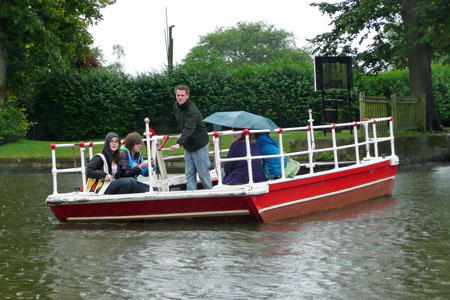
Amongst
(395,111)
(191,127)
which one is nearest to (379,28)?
(395,111)

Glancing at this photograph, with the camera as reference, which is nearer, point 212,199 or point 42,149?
point 212,199

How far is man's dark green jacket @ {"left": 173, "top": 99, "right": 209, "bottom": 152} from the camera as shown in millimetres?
10289

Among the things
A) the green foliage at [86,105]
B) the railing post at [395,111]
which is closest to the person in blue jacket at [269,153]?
the railing post at [395,111]

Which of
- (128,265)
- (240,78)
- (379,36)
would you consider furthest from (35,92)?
(128,265)

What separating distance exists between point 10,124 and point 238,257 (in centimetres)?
2674

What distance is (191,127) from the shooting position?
10281 millimetres

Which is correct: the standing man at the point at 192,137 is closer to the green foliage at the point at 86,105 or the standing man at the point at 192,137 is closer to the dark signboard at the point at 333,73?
the dark signboard at the point at 333,73

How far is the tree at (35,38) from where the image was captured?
105 ft

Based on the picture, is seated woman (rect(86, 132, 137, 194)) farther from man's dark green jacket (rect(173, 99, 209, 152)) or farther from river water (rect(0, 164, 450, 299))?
man's dark green jacket (rect(173, 99, 209, 152))

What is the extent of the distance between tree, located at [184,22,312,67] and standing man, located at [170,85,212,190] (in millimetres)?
87128

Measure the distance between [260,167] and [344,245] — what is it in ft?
8.78

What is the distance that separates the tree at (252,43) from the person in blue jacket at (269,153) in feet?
284

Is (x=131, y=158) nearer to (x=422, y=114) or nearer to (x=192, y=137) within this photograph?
(x=192, y=137)

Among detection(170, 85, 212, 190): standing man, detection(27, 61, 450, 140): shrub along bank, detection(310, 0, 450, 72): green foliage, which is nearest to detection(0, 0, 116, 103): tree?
detection(27, 61, 450, 140): shrub along bank
